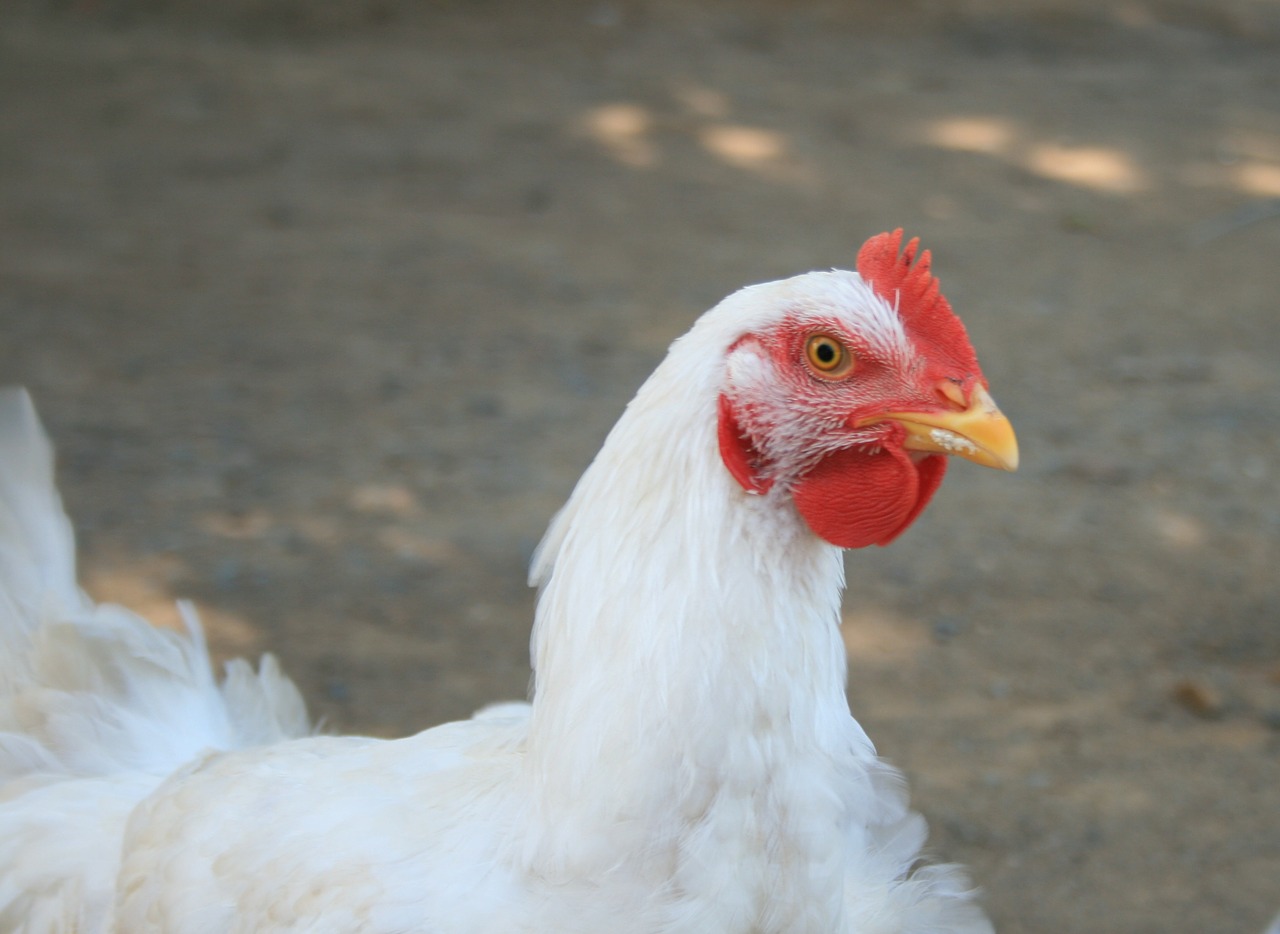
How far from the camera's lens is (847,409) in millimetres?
2043

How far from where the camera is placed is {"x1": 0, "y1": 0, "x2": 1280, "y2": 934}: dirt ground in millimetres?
4188

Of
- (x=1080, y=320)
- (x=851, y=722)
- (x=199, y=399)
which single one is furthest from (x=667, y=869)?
(x=1080, y=320)

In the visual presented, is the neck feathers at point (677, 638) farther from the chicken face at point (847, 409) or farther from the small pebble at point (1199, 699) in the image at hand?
the small pebble at point (1199, 699)

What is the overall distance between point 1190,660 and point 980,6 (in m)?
7.37

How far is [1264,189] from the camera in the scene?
25.9 ft

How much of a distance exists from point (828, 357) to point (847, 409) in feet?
0.29

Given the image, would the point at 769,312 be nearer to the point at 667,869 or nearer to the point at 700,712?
the point at 700,712

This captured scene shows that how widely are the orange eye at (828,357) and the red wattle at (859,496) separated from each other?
0.13m

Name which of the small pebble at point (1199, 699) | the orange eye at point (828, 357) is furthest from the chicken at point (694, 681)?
the small pebble at point (1199, 699)

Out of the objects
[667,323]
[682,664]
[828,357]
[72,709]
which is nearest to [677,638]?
[682,664]

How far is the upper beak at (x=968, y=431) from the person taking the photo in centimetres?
200

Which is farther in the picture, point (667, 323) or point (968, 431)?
point (667, 323)

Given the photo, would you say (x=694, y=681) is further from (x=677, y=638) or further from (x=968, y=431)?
(x=968, y=431)

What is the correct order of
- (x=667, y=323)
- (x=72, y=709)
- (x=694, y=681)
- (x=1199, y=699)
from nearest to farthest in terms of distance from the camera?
(x=694, y=681) → (x=72, y=709) → (x=1199, y=699) → (x=667, y=323)
